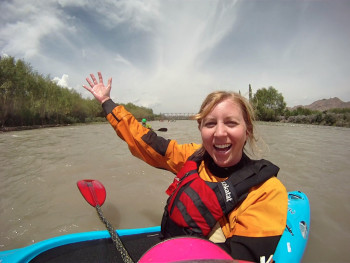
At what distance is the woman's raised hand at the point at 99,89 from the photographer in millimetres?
1993

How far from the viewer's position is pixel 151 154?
182cm

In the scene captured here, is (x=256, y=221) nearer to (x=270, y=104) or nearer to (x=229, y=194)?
(x=229, y=194)

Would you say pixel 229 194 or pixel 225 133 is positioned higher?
pixel 225 133

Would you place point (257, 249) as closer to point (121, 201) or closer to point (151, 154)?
point (151, 154)

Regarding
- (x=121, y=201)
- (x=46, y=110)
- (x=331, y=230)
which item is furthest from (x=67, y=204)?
(x=46, y=110)

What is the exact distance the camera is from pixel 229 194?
1164mm

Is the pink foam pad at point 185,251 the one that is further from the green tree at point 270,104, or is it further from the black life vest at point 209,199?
the green tree at point 270,104

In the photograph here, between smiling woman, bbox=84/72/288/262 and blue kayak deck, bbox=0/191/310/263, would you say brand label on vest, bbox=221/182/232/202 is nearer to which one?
smiling woman, bbox=84/72/288/262

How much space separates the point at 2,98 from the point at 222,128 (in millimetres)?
24575

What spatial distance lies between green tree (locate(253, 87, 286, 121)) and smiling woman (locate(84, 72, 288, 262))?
42.3 m

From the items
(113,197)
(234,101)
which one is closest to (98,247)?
(234,101)

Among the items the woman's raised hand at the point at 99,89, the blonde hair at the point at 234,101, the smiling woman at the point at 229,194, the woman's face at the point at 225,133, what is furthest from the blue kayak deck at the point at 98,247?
the woman's raised hand at the point at 99,89

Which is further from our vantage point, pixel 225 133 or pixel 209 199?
pixel 225 133

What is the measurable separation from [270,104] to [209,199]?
46.5 meters
